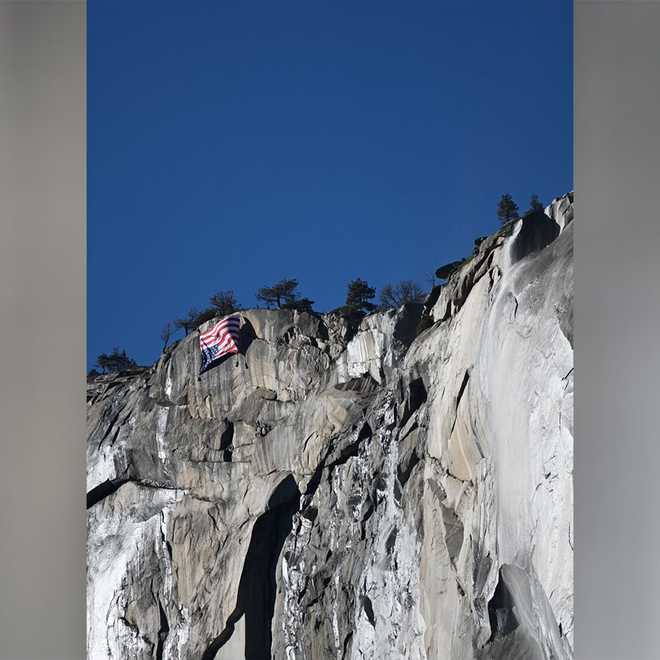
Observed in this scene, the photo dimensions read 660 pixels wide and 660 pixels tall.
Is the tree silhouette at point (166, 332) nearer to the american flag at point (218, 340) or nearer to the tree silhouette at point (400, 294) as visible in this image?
the american flag at point (218, 340)

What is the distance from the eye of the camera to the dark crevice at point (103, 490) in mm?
1865

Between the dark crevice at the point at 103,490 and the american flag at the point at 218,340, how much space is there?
397mm

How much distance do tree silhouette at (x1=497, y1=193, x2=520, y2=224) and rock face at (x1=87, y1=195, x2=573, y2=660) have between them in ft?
0.11

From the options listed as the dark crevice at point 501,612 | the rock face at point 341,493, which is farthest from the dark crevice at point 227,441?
the dark crevice at point 501,612

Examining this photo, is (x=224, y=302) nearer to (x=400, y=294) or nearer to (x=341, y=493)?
(x=400, y=294)

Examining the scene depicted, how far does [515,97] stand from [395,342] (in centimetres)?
83

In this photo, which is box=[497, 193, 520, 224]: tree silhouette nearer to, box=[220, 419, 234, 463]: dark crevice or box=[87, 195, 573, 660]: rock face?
box=[87, 195, 573, 660]: rock face
